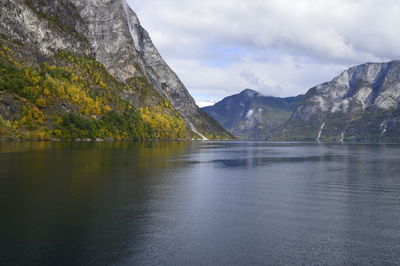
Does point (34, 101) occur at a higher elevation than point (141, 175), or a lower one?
higher

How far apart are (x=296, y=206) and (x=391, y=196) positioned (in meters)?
13.1

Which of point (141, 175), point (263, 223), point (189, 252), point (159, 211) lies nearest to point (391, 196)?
point (263, 223)

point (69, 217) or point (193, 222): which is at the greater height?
point (69, 217)

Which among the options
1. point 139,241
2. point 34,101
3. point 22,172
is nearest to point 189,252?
point 139,241

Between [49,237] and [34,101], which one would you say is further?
[34,101]

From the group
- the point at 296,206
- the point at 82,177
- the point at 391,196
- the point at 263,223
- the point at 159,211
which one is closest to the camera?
the point at 263,223

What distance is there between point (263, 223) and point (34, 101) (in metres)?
184

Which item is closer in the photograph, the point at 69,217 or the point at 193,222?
the point at 193,222

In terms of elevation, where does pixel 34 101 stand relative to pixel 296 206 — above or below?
above

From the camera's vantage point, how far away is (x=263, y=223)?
2664cm

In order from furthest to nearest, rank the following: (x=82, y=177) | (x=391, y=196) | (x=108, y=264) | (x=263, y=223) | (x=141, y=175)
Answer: (x=141, y=175) → (x=82, y=177) → (x=391, y=196) → (x=263, y=223) → (x=108, y=264)

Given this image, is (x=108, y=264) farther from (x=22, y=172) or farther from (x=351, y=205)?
(x=22, y=172)

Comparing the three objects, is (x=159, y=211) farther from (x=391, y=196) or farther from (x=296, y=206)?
(x=391, y=196)

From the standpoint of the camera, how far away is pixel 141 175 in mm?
53438
